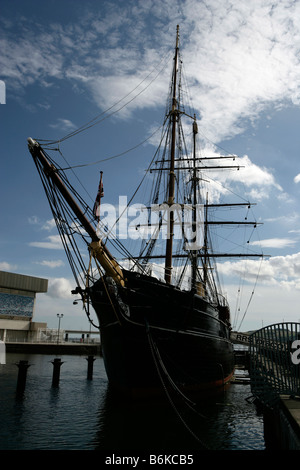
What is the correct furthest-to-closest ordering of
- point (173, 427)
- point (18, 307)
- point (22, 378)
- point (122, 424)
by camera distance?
point (18, 307) < point (22, 378) < point (122, 424) < point (173, 427)

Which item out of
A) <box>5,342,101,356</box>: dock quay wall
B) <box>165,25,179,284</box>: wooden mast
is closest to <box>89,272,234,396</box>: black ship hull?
<box>165,25,179,284</box>: wooden mast

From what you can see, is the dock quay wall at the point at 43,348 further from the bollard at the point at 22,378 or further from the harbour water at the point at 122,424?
the bollard at the point at 22,378

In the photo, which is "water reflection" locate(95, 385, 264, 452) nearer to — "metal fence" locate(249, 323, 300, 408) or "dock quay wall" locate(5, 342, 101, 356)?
"metal fence" locate(249, 323, 300, 408)

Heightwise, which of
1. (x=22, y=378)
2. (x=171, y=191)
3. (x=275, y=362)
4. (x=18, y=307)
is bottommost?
(x=22, y=378)

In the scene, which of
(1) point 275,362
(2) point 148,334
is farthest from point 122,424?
(1) point 275,362

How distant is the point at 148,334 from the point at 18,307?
4788 cm

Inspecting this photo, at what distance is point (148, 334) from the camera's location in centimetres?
1440

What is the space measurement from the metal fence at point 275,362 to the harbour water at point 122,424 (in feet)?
8.50

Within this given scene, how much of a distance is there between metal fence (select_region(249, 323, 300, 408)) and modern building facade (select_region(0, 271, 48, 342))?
163 feet

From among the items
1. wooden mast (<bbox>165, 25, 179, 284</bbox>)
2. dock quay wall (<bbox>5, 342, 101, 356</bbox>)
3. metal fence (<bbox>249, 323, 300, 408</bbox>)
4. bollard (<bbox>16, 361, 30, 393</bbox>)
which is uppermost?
wooden mast (<bbox>165, 25, 179, 284</bbox>)

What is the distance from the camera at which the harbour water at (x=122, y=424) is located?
11062 mm

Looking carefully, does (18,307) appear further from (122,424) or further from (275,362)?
(275,362)

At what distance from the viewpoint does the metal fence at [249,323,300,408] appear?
8.93 meters
